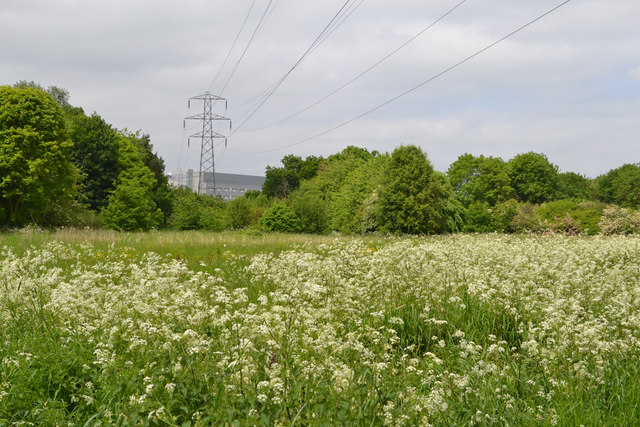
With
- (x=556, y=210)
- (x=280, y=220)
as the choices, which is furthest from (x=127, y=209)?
(x=556, y=210)

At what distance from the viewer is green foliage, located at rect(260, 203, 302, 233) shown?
133 feet

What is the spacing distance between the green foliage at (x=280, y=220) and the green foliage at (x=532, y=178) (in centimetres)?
4438

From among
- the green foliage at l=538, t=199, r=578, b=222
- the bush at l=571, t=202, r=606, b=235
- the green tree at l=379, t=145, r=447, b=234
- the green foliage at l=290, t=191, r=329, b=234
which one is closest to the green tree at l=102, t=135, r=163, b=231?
the green foliage at l=290, t=191, r=329, b=234

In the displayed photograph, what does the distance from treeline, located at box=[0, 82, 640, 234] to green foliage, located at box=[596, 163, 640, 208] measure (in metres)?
0.20

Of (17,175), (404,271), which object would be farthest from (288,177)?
(404,271)

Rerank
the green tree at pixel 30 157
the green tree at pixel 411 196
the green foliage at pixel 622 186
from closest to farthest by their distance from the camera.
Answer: the green tree at pixel 30 157, the green tree at pixel 411 196, the green foliage at pixel 622 186

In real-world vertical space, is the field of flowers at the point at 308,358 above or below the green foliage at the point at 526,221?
below

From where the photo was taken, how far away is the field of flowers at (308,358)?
3928 mm

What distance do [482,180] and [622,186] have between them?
19443 mm

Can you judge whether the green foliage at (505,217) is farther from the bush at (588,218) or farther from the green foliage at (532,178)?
the green foliage at (532,178)

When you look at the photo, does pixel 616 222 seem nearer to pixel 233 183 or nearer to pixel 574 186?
pixel 574 186

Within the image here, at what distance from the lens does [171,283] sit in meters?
6.51

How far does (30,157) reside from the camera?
31.8 m

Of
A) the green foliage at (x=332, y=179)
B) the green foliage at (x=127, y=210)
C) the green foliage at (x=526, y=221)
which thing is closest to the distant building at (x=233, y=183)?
the green foliage at (x=332, y=179)
